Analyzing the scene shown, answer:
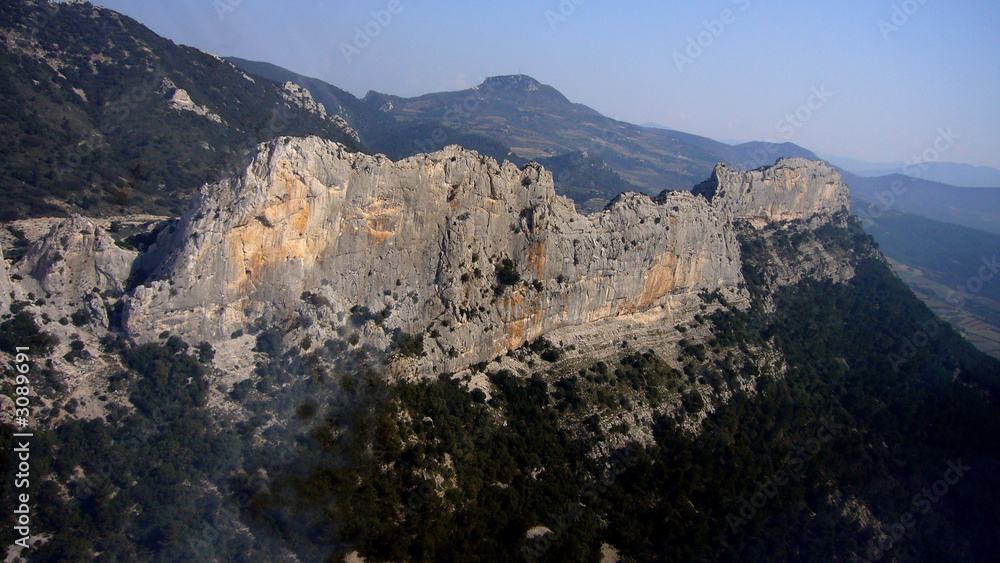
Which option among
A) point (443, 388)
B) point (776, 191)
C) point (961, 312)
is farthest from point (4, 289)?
point (961, 312)

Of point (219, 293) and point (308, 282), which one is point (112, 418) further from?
point (308, 282)

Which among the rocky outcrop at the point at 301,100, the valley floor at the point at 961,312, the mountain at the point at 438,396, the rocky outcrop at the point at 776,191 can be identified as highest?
the rocky outcrop at the point at 301,100

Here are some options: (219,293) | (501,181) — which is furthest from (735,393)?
(219,293)

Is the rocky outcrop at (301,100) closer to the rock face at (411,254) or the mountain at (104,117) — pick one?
the mountain at (104,117)

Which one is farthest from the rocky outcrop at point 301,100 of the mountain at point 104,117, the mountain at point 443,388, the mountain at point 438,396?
the mountain at point 438,396

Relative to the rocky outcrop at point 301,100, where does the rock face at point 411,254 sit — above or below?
below

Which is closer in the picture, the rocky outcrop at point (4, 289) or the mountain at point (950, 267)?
the rocky outcrop at point (4, 289)
